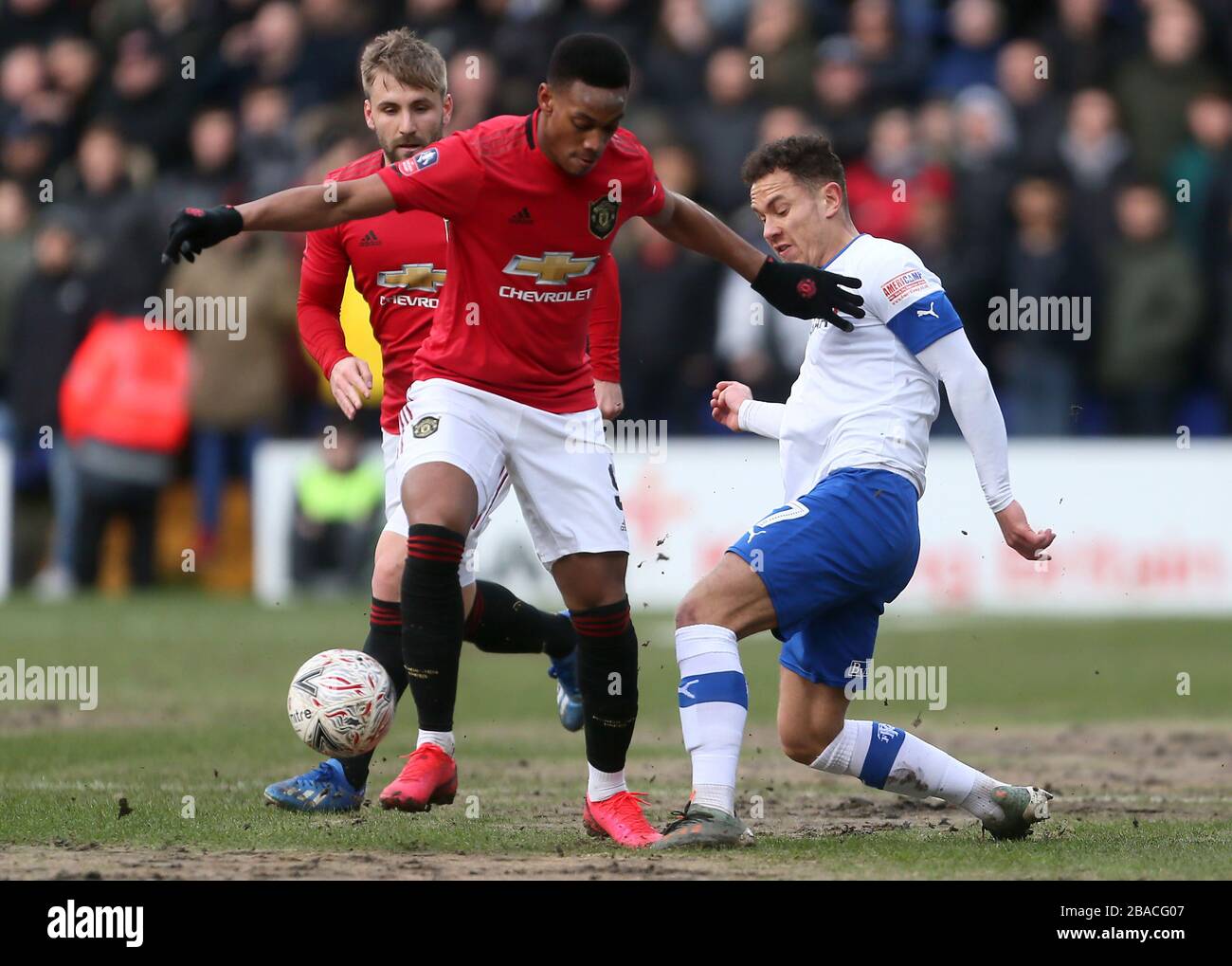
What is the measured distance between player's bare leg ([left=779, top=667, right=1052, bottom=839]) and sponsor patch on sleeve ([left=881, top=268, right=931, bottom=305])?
134 cm

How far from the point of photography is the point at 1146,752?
9672 mm

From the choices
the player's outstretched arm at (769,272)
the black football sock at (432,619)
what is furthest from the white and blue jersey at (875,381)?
the black football sock at (432,619)

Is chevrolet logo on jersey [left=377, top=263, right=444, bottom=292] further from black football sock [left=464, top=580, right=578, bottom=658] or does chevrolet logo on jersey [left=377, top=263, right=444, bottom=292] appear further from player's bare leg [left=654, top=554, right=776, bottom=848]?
player's bare leg [left=654, top=554, right=776, bottom=848]

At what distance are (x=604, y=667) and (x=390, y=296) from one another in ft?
5.95

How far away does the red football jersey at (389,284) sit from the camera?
7730 mm

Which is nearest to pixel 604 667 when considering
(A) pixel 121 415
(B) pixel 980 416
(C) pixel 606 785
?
(C) pixel 606 785

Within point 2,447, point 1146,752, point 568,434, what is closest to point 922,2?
point 2,447

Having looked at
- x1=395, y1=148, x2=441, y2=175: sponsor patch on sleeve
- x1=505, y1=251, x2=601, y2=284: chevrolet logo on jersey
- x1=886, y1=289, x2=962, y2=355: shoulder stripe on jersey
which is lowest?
x1=886, y1=289, x2=962, y2=355: shoulder stripe on jersey

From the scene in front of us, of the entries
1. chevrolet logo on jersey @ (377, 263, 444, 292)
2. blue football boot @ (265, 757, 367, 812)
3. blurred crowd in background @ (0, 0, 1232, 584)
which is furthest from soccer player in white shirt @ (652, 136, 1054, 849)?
blurred crowd in background @ (0, 0, 1232, 584)

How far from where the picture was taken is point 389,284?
7746mm

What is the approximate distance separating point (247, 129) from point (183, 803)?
37.0ft

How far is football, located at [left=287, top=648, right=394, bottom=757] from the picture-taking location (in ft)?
23.0

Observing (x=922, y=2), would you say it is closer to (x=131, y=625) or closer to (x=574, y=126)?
(x=131, y=625)

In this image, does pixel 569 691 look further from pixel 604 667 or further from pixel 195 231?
pixel 195 231
